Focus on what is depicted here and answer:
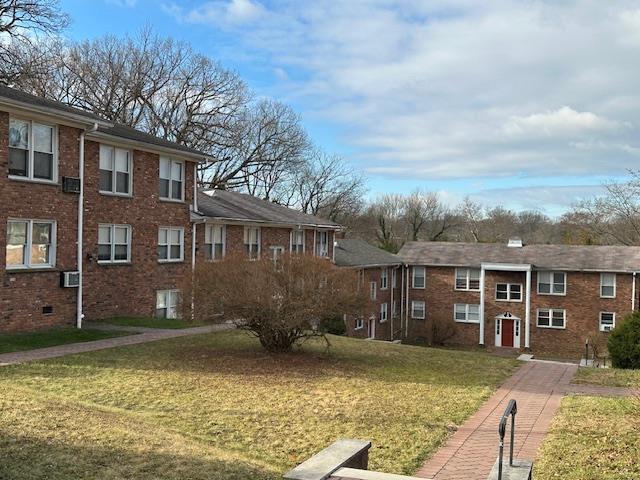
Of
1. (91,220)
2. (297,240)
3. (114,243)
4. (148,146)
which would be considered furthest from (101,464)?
(297,240)

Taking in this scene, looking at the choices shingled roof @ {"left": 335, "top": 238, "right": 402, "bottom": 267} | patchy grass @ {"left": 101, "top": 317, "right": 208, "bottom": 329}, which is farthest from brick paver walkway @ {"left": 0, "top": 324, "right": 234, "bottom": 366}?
shingled roof @ {"left": 335, "top": 238, "right": 402, "bottom": 267}

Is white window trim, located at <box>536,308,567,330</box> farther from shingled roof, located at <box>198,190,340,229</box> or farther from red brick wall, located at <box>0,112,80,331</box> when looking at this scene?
red brick wall, located at <box>0,112,80,331</box>

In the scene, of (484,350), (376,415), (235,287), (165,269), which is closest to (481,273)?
(484,350)

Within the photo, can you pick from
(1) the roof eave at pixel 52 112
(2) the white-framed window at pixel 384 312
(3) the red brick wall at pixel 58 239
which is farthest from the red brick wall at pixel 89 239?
(2) the white-framed window at pixel 384 312

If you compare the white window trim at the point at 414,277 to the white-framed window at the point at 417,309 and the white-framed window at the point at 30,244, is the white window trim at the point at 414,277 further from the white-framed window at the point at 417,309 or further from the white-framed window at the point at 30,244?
the white-framed window at the point at 30,244

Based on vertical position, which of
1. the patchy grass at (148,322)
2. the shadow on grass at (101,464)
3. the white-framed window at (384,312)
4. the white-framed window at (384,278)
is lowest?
the white-framed window at (384,312)

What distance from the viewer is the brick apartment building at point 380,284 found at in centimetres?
3700

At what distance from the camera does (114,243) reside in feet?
69.7

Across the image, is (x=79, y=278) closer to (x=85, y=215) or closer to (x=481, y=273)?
(x=85, y=215)

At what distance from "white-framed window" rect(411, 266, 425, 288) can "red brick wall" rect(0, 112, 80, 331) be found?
27510 mm

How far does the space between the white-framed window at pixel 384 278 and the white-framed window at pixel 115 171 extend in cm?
2108

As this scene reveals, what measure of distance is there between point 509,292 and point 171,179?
79.6 ft

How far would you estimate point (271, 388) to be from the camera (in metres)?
10.9

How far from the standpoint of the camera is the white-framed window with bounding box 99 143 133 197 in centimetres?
2070
